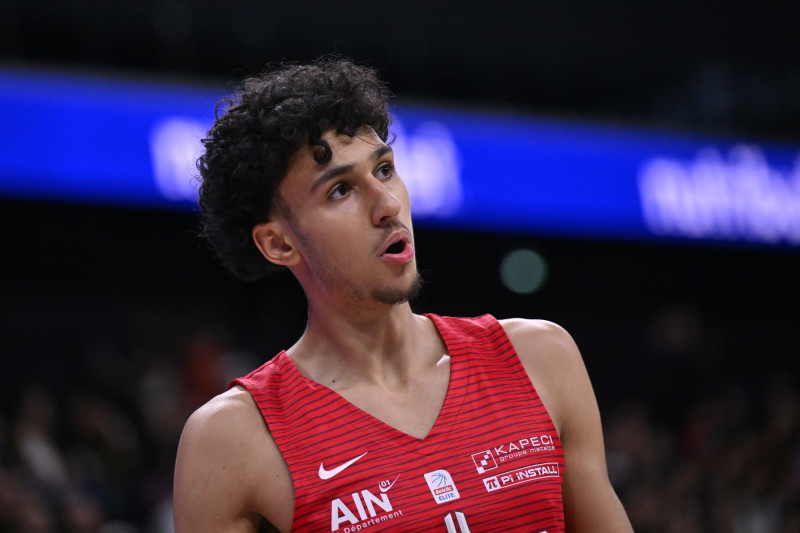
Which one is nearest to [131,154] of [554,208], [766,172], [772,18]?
[554,208]

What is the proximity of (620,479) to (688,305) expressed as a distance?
3.84 meters

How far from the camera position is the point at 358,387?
237 cm

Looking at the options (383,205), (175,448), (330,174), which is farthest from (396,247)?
(175,448)

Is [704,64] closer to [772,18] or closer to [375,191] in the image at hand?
[772,18]

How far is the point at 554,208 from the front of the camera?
7.74 metres

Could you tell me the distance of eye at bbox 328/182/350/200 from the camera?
238 centimetres

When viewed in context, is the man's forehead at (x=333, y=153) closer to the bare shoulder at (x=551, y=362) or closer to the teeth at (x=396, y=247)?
the teeth at (x=396, y=247)

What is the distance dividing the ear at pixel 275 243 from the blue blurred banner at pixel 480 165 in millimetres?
3339

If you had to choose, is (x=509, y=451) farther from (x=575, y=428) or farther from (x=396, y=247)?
(x=396, y=247)

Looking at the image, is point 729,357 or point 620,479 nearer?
point 620,479

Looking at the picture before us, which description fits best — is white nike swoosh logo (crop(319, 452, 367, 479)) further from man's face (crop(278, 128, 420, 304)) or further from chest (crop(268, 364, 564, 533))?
man's face (crop(278, 128, 420, 304))

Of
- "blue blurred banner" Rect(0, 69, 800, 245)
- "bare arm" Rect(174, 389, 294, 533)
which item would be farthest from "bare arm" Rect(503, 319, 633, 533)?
"blue blurred banner" Rect(0, 69, 800, 245)

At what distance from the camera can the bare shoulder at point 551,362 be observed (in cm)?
235

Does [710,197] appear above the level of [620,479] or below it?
above
